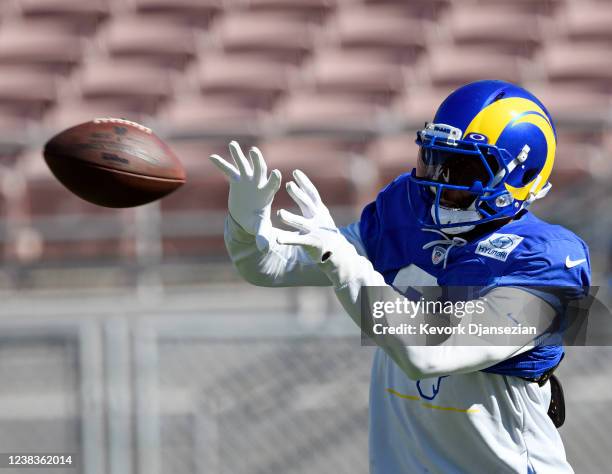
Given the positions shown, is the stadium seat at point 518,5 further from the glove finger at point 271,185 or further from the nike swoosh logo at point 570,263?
the nike swoosh logo at point 570,263

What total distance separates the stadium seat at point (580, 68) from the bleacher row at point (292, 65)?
12 mm

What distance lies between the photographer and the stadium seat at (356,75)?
7.91m

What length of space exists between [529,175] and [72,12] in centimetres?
660

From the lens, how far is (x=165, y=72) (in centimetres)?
796

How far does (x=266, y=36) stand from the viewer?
8.20m

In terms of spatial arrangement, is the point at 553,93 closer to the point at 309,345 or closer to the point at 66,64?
the point at 66,64

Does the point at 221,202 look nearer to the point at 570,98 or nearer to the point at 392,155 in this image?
the point at 392,155

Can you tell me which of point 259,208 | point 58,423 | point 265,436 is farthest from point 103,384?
point 259,208

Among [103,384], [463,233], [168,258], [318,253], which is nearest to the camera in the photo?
[318,253]

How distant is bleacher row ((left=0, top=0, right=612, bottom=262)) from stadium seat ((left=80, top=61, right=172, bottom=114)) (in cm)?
1

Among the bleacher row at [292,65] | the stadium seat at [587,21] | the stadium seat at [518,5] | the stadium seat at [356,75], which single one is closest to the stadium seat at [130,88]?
the bleacher row at [292,65]

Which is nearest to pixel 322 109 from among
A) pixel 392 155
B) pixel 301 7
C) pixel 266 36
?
pixel 392 155

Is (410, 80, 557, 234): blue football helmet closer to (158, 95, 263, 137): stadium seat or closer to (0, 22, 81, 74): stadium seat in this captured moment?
(158, 95, 263, 137): stadium seat

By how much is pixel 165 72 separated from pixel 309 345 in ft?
16.0
